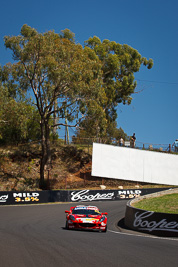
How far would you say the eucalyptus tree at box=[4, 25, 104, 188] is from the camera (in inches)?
1478

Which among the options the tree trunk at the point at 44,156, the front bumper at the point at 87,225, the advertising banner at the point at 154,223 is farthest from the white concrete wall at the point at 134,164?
the front bumper at the point at 87,225

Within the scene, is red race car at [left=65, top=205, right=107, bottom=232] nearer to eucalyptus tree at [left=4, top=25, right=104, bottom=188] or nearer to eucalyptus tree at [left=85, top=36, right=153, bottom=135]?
eucalyptus tree at [left=4, top=25, right=104, bottom=188]

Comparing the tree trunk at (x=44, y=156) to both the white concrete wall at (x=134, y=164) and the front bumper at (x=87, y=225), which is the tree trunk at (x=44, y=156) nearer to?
the white concrete wall at (x=134, y=164)

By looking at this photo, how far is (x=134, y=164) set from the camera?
4566cm

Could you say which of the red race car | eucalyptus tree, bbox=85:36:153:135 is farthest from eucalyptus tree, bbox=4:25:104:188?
the red race car

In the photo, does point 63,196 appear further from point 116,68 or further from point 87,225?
point 116,68

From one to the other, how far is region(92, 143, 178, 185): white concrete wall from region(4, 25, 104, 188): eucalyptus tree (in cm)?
651

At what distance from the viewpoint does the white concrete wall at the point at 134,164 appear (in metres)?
43.9

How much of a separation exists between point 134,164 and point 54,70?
54.5ft

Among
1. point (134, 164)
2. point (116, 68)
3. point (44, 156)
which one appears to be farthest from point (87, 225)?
point (116, 68)

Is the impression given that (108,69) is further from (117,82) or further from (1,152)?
(1,152)

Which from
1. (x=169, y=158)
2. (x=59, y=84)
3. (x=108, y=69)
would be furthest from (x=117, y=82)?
(x=59, y=84)

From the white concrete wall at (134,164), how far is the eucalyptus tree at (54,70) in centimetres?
651

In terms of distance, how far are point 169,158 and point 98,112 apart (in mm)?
12964
